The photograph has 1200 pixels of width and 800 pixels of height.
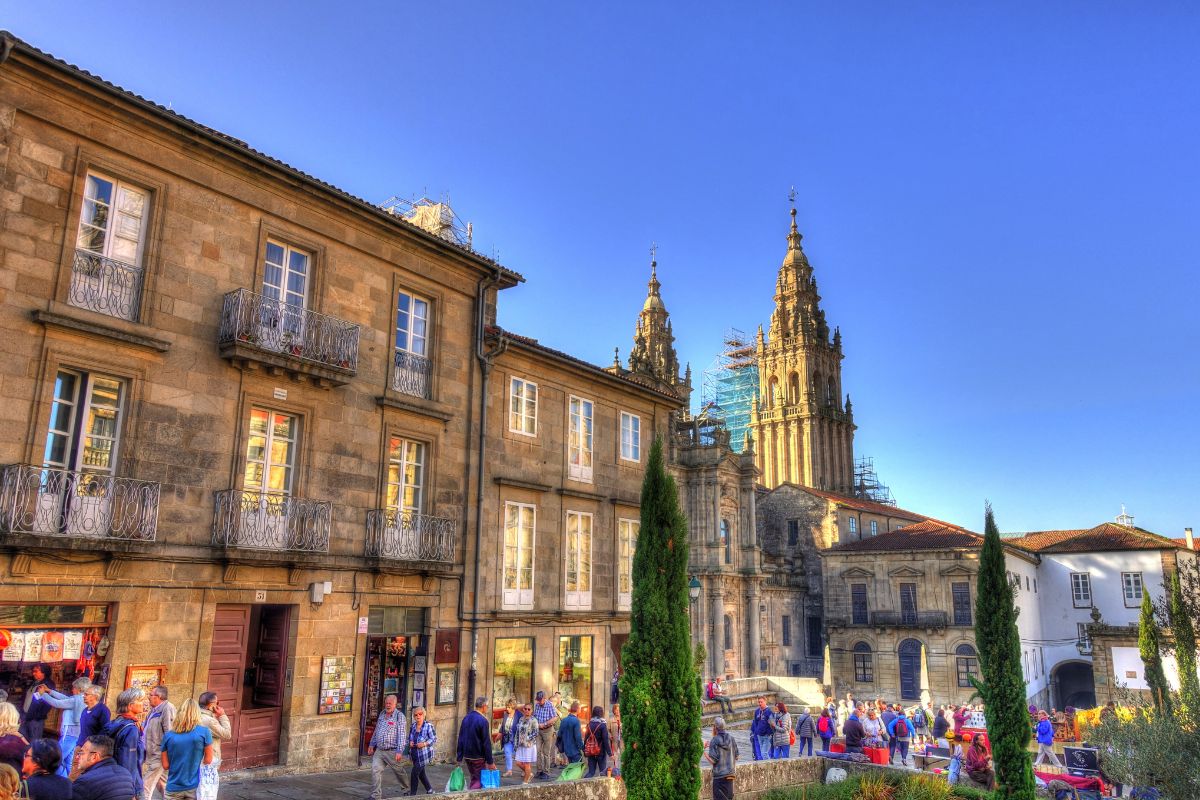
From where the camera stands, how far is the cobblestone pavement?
43.1ft

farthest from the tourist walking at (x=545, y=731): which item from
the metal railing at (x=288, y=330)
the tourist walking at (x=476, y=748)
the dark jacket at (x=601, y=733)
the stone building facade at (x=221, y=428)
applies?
the metal railing at (x=288, y=330)

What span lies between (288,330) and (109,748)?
9634mm

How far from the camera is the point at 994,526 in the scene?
1731cm

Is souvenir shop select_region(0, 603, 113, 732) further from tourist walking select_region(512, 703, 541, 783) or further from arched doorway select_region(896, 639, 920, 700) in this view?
arched doorway select_region(896, 639, 920, 700)

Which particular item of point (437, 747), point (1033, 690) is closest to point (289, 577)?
point (437, 747)

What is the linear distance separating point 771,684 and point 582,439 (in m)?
20.5

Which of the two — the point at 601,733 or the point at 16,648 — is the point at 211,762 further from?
the point at 601,733

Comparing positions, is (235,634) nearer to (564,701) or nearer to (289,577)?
(289,577)

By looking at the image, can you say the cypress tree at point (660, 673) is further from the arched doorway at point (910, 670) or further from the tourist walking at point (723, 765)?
the arched doorway at point (910, 670)

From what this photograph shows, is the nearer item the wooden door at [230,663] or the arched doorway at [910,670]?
the wooden door at [230,663]

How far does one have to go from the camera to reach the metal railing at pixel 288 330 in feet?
47.8

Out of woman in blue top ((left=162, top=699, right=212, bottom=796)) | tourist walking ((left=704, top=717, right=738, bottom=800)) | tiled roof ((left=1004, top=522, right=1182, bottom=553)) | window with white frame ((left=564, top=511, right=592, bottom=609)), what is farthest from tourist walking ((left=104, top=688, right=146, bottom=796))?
tiled roof ((left=1004, top=522, right=1182, bottom=553))

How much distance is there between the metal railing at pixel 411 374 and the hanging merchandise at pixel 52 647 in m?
7.18

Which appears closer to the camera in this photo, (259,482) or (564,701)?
(259,482)
